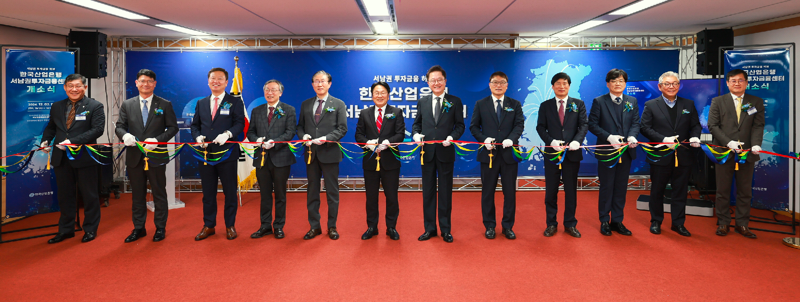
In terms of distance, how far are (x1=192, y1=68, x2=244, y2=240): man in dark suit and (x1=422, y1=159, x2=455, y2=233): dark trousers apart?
2.06 meters

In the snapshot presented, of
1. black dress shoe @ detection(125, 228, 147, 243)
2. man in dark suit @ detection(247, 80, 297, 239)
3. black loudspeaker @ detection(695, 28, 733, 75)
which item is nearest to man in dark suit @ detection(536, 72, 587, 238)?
man in dark suit @ detection(247, 80, 297, 239)

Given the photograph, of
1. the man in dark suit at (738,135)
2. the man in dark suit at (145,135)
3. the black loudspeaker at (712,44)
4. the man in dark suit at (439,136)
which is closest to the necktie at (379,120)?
the man in dark suit at (439,136)

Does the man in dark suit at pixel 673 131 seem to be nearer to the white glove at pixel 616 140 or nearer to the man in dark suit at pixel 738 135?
the man in dark suit at pixel 738 135

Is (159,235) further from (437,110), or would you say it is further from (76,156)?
(437,110)

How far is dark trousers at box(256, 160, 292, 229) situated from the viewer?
4.51 metres

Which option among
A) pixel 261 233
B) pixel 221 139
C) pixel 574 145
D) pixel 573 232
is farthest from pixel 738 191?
pixel 221 139

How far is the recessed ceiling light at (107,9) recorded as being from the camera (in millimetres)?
5121

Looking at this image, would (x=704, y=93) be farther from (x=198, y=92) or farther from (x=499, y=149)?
(x=198, y=92)

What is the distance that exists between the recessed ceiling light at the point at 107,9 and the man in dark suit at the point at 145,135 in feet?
5.37

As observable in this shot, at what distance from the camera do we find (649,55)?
25.1 ft

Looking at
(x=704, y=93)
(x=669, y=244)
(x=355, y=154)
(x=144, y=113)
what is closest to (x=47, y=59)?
(x=144, y=113)

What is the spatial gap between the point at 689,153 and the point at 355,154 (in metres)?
5.09

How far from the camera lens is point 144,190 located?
15.0 feet

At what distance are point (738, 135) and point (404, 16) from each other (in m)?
4.30
